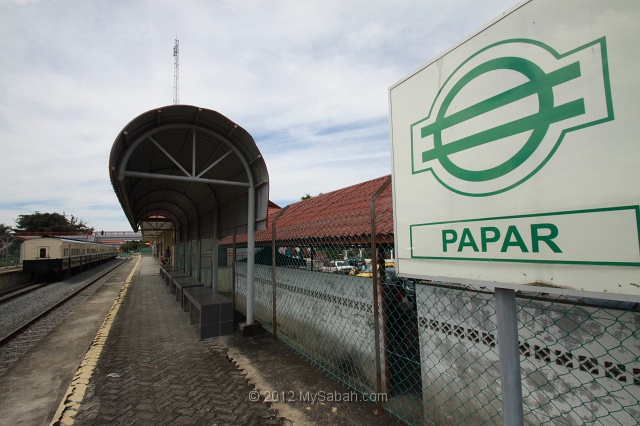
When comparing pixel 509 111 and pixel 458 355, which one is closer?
pixel 509 111

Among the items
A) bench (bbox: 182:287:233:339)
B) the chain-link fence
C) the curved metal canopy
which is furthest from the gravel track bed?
the chain-link fence

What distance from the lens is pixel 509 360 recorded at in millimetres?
1359

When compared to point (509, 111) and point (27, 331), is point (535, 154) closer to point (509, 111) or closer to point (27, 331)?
point (509, 111)

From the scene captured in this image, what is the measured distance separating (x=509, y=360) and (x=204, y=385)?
405 cm

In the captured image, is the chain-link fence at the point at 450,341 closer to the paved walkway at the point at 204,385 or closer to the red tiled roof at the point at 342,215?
the red tiled roof at the point at 342,215

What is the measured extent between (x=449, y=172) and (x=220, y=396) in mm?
3900

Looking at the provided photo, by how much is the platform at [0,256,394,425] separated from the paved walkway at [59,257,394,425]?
0.01 meters

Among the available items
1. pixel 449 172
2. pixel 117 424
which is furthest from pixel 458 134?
pixel 117 424

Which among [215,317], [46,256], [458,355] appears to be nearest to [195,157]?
[215,317]

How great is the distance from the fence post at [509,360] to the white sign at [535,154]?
5.6 inches

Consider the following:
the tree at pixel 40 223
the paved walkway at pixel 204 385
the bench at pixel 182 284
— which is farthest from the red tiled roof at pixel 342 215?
the tree at pixel 40 223

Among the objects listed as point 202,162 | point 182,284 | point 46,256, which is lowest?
point 182,284

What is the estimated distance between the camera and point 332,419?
10.9 feet

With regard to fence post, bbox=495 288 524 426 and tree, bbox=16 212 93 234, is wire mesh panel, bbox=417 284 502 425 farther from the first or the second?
tree, bbox=16 212 93 234
